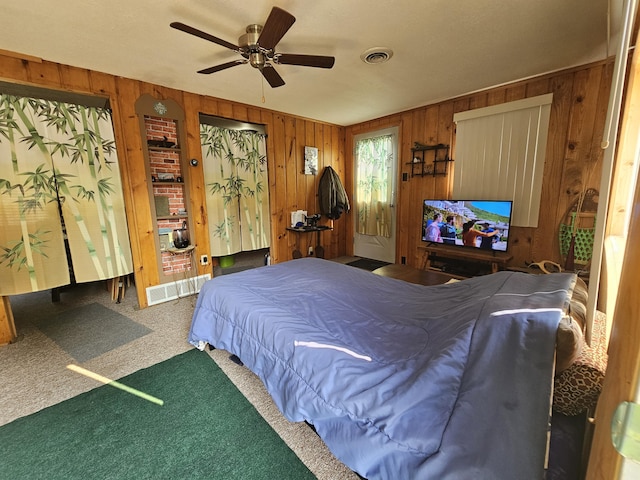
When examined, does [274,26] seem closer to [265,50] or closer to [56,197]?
[265,50]

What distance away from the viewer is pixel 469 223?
328 cm

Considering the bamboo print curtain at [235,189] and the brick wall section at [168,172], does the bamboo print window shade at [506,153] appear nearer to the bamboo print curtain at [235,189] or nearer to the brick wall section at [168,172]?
the bamboo print curtain at [235,189]

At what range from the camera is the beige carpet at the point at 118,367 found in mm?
1447

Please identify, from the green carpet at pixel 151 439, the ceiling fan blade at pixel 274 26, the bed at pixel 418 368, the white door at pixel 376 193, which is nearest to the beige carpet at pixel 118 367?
the green carpet at pixel 151 439

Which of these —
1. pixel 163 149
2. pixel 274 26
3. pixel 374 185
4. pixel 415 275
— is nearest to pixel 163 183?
pixel 163 149

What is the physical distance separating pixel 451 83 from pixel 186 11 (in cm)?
272

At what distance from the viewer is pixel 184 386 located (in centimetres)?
183

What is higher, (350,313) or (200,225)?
(200,225)

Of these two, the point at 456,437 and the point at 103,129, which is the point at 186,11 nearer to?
the point at 103,129

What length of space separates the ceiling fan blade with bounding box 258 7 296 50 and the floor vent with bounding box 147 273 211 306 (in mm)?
2795

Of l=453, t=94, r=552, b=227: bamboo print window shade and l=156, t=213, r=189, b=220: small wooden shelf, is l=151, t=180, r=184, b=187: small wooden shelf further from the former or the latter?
l=453, t=94, r=552, b=227: bamboo print window shade

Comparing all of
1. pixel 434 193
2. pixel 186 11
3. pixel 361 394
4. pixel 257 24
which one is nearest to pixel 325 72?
pixel 257 24

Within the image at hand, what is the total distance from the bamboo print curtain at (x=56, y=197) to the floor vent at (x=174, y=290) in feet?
1.40

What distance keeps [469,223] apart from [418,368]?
8.99ft
